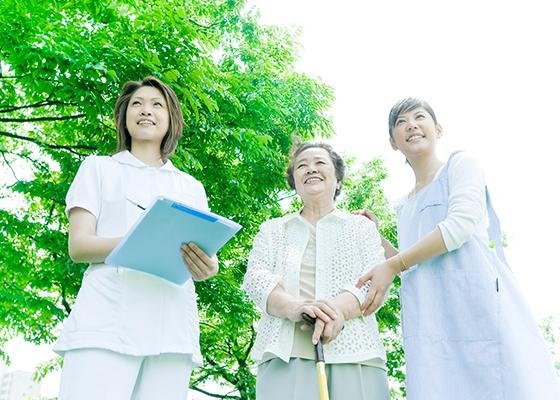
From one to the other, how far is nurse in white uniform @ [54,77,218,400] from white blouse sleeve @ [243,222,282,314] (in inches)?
10.0

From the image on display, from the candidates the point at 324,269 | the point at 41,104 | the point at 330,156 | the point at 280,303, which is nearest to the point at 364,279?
the point at 324,269

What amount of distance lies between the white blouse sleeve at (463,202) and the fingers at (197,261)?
872 millimetres

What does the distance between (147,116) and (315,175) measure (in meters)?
0.79

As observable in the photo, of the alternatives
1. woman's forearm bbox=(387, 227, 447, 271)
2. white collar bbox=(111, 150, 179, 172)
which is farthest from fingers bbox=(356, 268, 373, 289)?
white collar bbox=(111, 150, 179, 172)

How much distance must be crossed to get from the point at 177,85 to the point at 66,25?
109 centimetres

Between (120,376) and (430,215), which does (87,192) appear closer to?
(120,376)

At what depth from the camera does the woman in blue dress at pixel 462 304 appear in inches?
73.5

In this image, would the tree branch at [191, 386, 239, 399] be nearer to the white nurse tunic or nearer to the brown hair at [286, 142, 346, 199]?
the brown hair at [286, 142, 346, 199]

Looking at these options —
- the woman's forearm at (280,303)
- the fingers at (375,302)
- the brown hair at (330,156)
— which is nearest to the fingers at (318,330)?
the woman's forearm at (280,303)

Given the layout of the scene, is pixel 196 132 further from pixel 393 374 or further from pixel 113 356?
pixel 393 374

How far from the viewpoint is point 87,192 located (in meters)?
2.04

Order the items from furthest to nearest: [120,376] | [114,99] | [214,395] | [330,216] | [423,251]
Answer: [214,395] < [114,99] < [330,216] < [423,251] < [120,376]

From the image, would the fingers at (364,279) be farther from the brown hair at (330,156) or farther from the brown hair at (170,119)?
the brown hair at (170,119)

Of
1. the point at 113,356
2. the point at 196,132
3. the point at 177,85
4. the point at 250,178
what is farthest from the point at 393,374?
the point at 113,356
